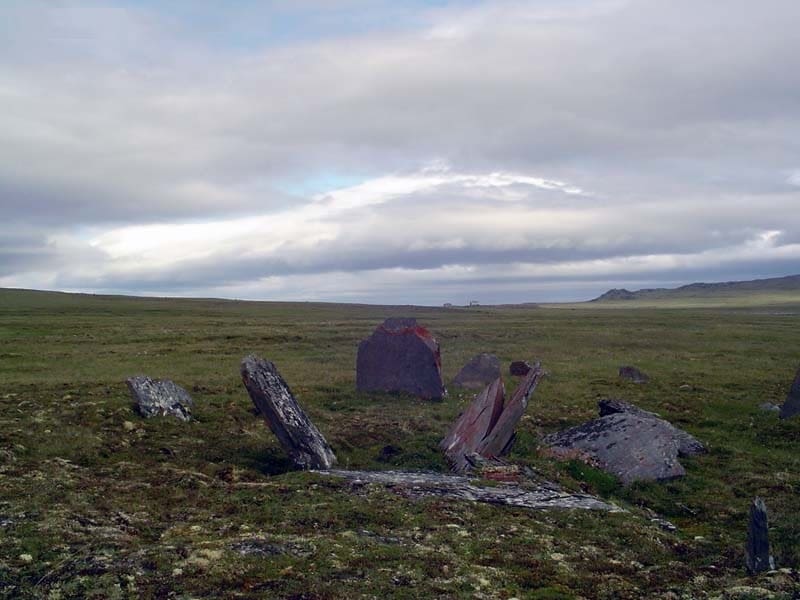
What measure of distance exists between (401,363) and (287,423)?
8.94m

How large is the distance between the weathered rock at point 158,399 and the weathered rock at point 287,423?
3301 millimetres

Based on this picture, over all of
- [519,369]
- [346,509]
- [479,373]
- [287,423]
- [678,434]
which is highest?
[287,423]

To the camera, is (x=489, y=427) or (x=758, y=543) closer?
(x=758, y=543)

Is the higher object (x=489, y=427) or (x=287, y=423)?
(x=287, y=423)

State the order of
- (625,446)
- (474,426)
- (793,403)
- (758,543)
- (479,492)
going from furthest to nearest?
(793,403), (474,426), (625,446), (479,492), (758,543)

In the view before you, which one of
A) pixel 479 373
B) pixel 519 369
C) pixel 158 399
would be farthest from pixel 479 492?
pixel 519 369

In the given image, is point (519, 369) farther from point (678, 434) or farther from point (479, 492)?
point (479, 492)

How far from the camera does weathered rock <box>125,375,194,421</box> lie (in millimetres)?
18219

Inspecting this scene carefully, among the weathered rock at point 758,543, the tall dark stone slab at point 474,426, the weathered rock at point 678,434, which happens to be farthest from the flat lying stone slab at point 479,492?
the weathered rock at point 678,434

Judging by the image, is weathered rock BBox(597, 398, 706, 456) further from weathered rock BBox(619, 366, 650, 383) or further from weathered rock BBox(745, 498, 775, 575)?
weathered rock BBox(619, 366, 650, 383)

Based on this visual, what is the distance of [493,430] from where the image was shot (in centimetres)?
1678

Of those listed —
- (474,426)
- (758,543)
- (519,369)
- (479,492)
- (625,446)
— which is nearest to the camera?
(758,543)

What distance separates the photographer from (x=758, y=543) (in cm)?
966

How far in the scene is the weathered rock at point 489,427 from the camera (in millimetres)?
16484
